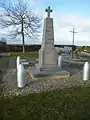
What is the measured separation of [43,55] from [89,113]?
600 cm

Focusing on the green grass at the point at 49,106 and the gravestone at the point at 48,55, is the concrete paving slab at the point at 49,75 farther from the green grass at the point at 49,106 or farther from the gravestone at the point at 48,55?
the green grass at the point at 49,106

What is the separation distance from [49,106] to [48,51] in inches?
213

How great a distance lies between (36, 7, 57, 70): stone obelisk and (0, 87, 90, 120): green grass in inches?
147

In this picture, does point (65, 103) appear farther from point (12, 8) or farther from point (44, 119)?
point (12, 8)

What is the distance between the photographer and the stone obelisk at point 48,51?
33.2 feet

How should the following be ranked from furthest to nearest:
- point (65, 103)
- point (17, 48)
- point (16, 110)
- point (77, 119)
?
point (17, 48), point (65, 103), point (16, 110), point (77, 119)

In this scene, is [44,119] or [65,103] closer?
[44,119]

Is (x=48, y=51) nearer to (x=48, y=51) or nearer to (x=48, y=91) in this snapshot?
(x=48, y=51)

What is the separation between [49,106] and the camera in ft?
16.8

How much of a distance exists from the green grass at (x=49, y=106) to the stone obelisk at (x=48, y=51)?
12.3 feet

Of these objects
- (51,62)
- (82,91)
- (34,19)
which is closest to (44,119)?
(82,91)

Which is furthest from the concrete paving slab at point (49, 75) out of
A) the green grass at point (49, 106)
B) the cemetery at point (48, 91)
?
the green grass at point (49, 106)

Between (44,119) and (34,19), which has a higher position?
(34,19)

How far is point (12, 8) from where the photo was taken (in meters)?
35.0
